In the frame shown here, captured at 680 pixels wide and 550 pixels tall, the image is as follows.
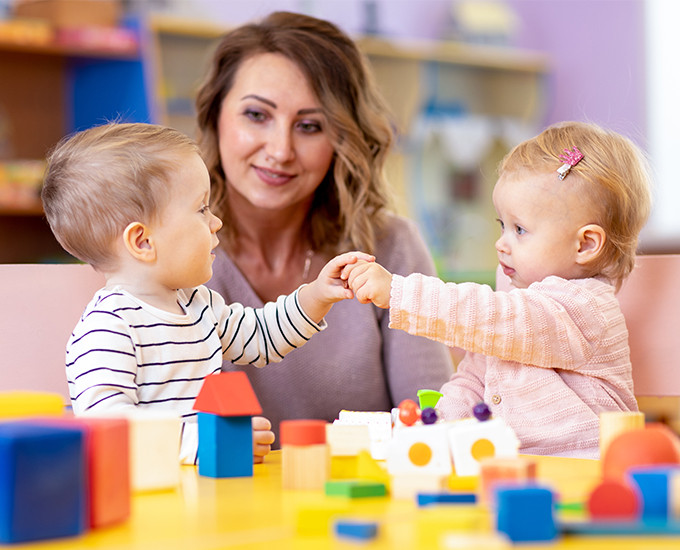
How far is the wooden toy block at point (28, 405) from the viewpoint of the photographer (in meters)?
0.77

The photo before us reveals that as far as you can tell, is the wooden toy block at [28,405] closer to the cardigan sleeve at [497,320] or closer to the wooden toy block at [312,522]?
the wooden toy block at [312,522]

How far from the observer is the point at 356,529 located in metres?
0.61

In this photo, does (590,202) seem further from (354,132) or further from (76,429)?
(76,429)

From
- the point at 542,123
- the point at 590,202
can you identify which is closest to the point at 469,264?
the point at 542,123

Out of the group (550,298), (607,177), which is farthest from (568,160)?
(550,298)

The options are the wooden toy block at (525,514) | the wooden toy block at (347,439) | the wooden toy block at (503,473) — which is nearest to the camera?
the wooden toy block at (525,514)

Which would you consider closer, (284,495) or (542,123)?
(284,495)

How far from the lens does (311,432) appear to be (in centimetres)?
85

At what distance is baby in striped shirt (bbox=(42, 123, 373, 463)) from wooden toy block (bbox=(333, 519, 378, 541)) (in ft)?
1.41

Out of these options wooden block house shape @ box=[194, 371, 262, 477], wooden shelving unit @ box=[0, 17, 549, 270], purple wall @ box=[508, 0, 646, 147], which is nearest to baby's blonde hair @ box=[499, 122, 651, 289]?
wooden block house shape @ box=[194, 371, 262, 477]

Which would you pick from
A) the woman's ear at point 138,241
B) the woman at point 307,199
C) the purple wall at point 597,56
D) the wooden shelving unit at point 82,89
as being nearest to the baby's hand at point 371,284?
the woman's ear at point 138,241

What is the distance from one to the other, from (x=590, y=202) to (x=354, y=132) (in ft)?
2.02

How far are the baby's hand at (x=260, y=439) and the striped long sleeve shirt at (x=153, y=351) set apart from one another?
0.24ft

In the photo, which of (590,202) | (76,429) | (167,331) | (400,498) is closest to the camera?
(76,429)
